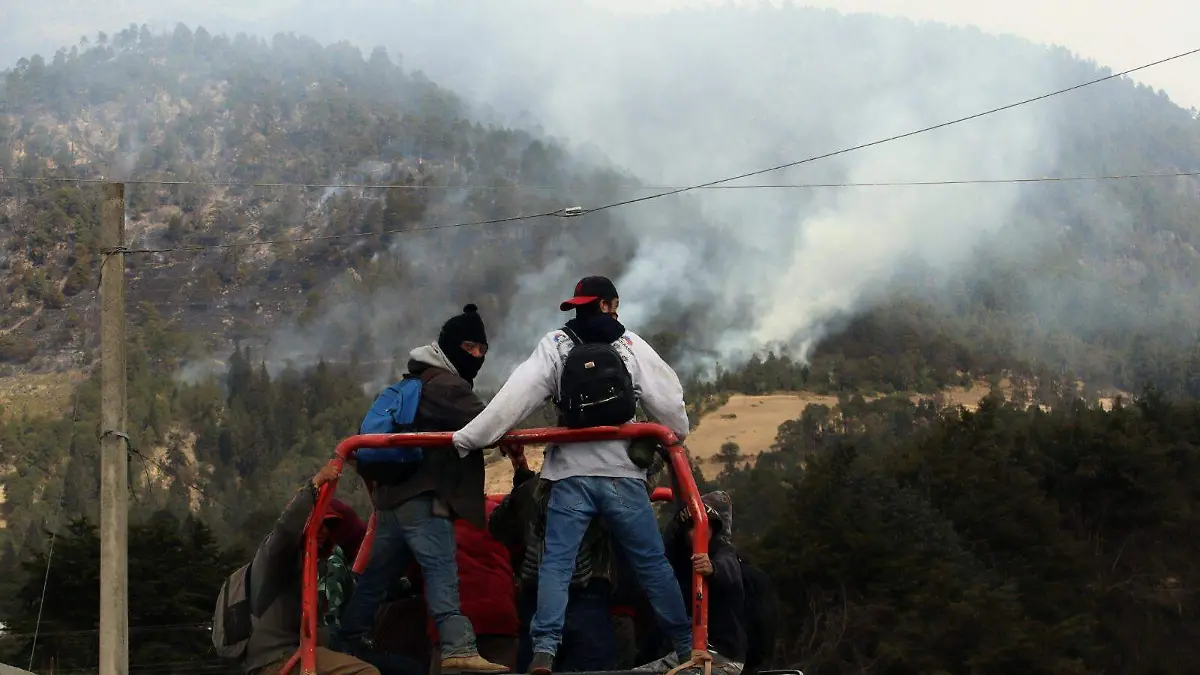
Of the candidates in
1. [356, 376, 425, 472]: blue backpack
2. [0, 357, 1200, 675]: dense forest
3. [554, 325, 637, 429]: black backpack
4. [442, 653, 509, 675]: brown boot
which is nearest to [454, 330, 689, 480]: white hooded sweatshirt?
[554, 325, 637, 429]: black backpack

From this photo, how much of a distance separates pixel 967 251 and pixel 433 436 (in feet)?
479

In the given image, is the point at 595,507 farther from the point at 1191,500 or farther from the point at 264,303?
the point at 264,303

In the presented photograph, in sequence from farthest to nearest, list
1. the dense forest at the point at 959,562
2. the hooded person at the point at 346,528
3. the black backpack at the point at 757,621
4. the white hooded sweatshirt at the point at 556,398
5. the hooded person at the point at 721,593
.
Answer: the dense forest at the point at 959,562
the hooded person at the point at 346,528
the black backpack at the point at 757,621
the white hooded sweatshirt at the point at 556,398
the hooded person at the point at 721,593

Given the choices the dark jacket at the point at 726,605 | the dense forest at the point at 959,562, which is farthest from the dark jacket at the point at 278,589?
the dense forest at the point at 959,562

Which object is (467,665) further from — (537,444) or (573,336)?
(573,336)

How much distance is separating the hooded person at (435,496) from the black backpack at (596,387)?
0.58m

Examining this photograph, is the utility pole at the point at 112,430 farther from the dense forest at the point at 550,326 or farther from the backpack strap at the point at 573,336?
the backpack strap at the point at 573,336

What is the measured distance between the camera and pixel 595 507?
6344mm

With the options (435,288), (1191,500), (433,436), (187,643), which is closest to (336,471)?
(433,436)

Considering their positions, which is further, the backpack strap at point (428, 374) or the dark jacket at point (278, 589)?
the backpack strap at point (428, 374)

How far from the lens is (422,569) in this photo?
260 inches

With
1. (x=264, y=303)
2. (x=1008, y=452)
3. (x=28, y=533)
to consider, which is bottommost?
(x=28, y=533)

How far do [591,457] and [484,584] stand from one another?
1176 millimetres

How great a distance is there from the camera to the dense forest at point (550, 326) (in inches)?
1073
